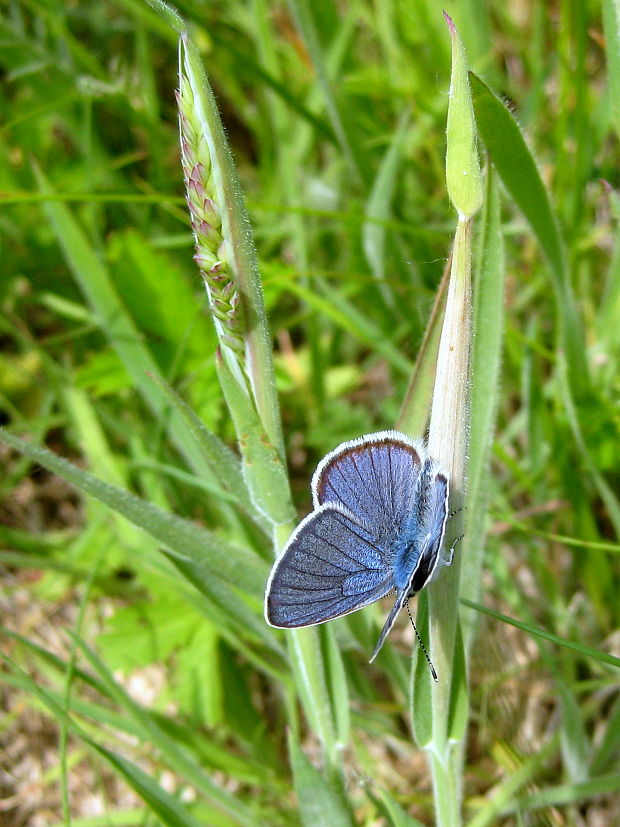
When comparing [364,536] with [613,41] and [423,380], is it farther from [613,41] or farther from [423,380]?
[613,41]

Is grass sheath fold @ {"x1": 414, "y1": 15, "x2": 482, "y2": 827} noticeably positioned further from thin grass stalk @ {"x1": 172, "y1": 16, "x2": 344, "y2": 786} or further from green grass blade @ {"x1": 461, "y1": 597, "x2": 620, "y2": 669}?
thin grass stalk @ {"x1": 172, "y1": 16, "x2": 344, "y2": 786}

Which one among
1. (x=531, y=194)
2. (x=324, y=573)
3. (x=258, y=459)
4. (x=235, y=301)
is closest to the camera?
(x=324, y=573)

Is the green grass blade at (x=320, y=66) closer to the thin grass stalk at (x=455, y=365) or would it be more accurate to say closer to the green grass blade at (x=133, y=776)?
the thin grass stalk at (x=455, y=365)

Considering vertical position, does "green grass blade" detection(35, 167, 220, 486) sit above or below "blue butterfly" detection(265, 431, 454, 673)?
above

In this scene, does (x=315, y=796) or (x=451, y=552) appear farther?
(x=315, y=796)

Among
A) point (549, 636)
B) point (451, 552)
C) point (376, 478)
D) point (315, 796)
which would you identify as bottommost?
point (315, 796)

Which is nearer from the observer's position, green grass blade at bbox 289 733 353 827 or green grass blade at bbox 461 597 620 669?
green grass blade at bbox 461 597 620 669

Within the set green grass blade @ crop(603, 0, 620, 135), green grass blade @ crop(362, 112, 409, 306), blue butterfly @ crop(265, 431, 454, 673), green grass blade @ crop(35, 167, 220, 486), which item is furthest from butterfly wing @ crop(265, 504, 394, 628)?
green grass blade @ crop(362, 112, 409, 306)

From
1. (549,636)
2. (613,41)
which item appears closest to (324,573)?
(549,636)
